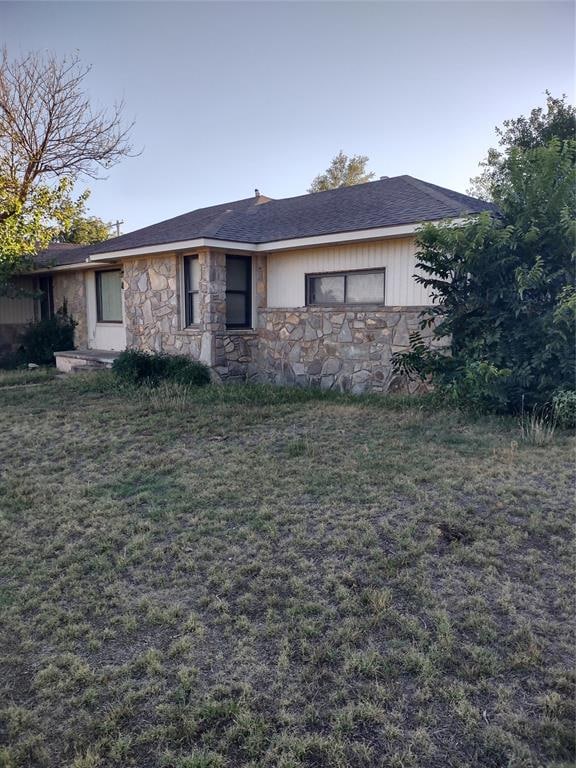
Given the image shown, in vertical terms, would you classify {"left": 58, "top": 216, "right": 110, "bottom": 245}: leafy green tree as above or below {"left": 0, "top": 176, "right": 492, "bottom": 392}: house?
above

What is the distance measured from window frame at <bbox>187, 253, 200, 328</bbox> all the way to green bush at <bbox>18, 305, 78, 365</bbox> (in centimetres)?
555

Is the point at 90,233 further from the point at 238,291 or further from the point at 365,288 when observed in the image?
the point at 365,288

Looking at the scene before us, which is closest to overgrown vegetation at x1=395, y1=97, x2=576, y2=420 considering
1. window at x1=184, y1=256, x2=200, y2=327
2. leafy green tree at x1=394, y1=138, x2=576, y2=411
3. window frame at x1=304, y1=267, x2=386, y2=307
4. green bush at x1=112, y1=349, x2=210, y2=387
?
leafy green tree at x1=394, y1=138, x2=576, y2=411

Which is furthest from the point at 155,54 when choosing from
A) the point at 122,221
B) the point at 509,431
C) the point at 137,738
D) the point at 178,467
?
the point at 122,221

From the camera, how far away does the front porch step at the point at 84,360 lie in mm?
11336

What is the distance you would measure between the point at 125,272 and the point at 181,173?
18.5ft

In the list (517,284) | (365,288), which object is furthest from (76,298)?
(517,284)

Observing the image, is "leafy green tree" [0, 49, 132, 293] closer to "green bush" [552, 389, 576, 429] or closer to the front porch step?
the front porch step

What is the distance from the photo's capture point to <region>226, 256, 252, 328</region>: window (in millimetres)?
9914

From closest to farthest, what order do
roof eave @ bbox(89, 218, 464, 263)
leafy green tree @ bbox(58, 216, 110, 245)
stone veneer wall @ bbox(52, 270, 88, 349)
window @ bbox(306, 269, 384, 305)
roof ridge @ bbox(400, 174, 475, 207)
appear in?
1. roof eave @ bbox(89, 218, 464, 263)
2. roof ridge @ bbox(400, 174, 475, 207)
3. window @ bbox(306, 269, 384, 305)
4. stone veneer wall @ bbox(52, 270, 88, 349)
5. leafy green tree @ bbox(58, 216, 110, 245)

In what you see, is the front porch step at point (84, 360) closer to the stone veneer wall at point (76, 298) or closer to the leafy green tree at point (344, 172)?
the stone veneer wall at point (76, 298)

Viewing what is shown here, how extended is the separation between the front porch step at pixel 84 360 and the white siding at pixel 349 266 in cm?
396

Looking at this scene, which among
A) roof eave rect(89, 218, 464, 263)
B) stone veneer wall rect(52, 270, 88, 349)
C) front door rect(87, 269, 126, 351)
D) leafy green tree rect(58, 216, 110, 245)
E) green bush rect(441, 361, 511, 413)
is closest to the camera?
green bush rect(441, 361, 511, 413)

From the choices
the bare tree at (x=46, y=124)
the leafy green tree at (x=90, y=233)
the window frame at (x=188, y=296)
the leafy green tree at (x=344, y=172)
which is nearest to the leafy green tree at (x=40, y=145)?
the bare tree at (x=46, y=124)
